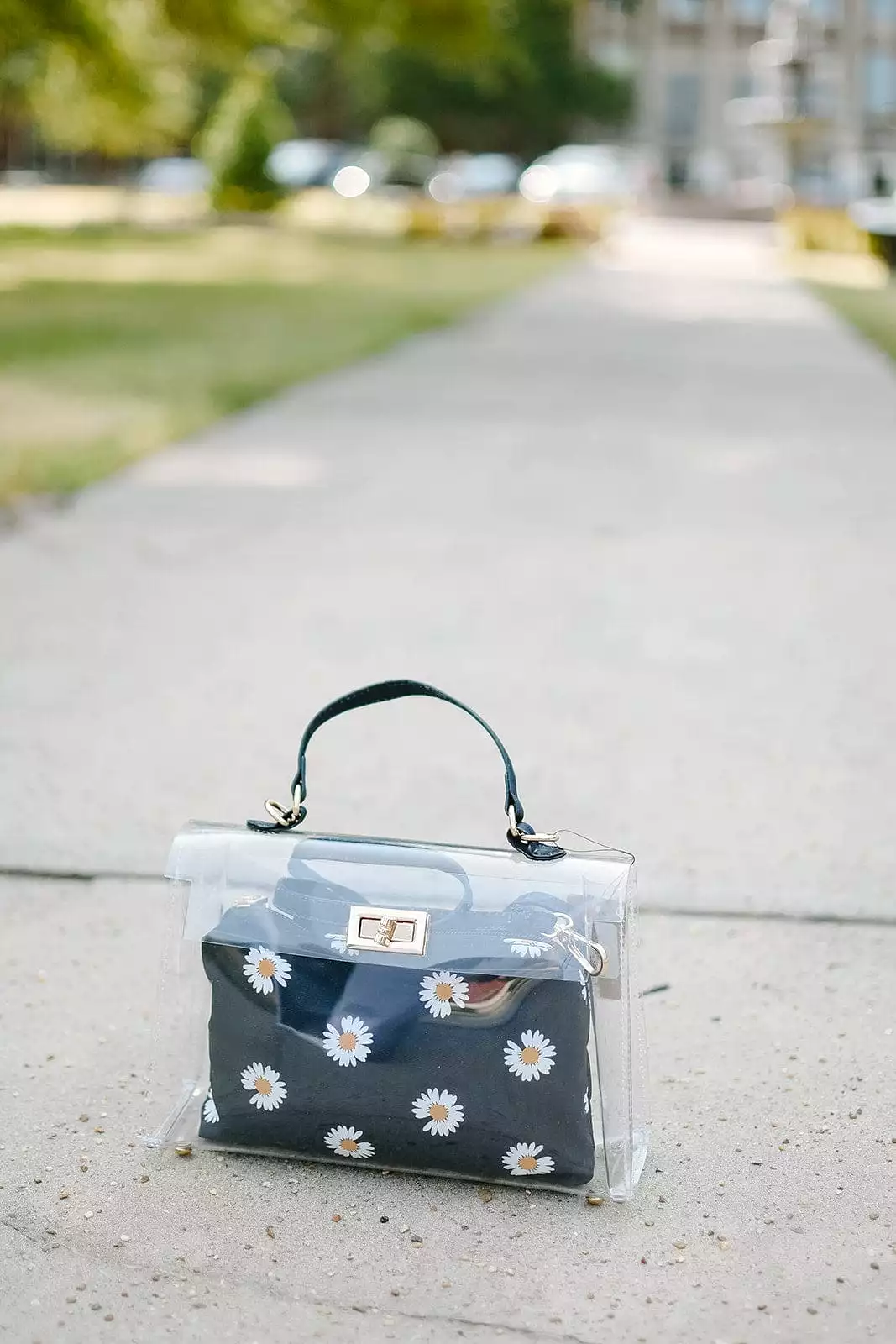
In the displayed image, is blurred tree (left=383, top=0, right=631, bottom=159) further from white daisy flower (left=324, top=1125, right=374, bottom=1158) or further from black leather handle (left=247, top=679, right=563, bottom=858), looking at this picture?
white daisy flower (left=324, top=1125, right=374, bottom=1158)

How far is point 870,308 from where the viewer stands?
17609 millimetres

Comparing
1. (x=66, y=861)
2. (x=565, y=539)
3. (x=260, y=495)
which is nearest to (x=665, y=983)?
(x=66, y=861)

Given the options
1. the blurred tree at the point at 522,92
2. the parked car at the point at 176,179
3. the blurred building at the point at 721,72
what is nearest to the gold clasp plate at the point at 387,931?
the parked car at the point at 176,179

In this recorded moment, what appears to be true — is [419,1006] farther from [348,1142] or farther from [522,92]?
[522,92]

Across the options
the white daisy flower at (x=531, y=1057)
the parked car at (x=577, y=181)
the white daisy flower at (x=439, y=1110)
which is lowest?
the white daisy flower at (x=439, y=1110)

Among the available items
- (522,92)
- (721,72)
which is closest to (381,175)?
(522,92)

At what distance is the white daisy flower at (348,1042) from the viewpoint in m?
2.20

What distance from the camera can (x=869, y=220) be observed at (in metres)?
25.1

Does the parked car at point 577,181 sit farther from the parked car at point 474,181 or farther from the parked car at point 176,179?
the parked car at point 176,179

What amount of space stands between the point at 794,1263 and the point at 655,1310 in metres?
0.20

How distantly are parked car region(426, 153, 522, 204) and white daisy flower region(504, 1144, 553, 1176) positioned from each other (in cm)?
3913

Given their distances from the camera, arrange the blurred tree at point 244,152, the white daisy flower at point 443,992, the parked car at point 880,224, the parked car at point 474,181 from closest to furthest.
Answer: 1. the white daisy flower at point 443,992
2. the parked car at point 880,224
3. the blurred tree at point 244,152
4. the parked car at point 474,181

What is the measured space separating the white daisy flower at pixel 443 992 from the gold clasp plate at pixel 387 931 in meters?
0.04

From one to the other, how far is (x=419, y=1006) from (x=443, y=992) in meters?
0.04
